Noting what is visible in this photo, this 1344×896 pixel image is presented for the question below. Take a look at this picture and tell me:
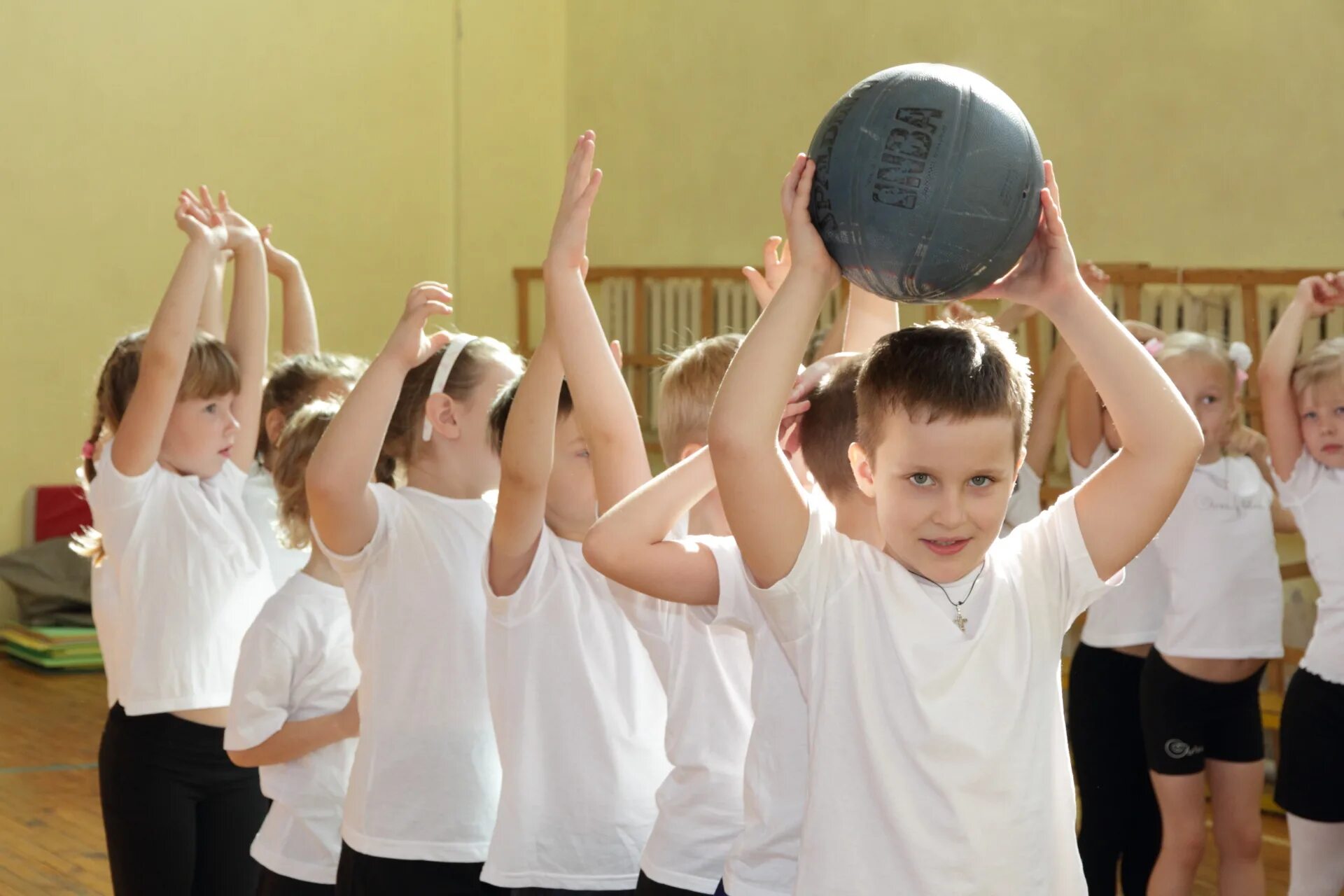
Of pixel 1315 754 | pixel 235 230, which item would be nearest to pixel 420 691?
pixel 235 230

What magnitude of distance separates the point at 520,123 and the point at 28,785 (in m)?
5.39

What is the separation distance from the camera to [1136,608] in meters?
3.82

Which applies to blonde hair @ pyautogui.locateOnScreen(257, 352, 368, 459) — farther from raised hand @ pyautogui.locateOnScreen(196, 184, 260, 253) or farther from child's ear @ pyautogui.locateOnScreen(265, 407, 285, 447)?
raised hand @ pyautogui.locateOnScreen(196, 184, 260, 253)

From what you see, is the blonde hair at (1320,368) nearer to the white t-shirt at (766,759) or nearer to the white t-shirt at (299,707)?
the white t-shirt at (766,759)

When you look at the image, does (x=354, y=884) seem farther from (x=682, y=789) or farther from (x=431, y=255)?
(x=431, y=255)

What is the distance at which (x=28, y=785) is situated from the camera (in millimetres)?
5273

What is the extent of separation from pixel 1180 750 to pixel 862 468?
2.21 m

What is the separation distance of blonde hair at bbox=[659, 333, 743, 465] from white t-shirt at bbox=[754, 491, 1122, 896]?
531mm

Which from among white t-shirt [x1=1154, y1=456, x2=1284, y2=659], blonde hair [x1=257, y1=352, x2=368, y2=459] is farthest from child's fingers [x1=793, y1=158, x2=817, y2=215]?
white t-shirt [x1=1154, y1=456, x2=1284, y2=659]

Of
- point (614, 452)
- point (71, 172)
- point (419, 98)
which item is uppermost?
point (419, 98)

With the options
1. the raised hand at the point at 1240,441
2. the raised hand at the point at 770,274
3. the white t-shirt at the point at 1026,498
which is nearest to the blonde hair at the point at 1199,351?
the raised hand at the point at 1240,441

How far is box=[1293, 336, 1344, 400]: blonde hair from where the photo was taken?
10.7 feet

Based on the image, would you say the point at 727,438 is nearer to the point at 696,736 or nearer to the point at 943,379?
the point at 943,379

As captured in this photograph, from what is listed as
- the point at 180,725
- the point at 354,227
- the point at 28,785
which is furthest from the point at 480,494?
the point at 354,227
